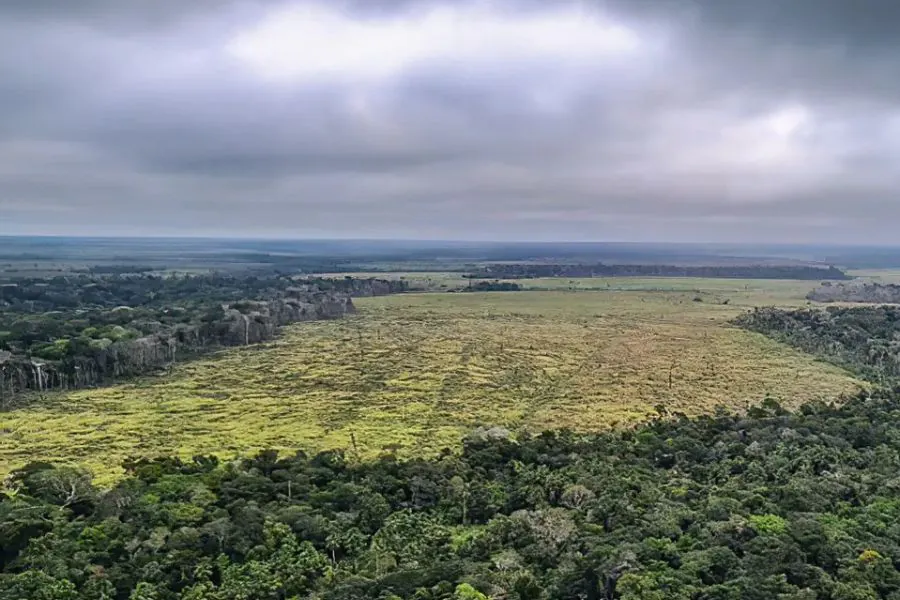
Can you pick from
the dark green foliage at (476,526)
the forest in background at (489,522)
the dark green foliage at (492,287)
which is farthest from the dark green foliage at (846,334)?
the dark green foliage at (492,287)

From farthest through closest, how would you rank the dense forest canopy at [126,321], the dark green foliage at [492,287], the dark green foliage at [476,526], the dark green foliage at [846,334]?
the dark green foliage at [492,287] → the dark green foliage at [846,334] → the dense forest canopy at [126,321] → the dark green foliage at [476,526]

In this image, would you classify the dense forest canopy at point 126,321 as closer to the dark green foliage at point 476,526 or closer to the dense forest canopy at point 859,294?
the dark green foliage at point 476,526

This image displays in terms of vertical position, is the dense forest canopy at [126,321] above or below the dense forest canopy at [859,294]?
below

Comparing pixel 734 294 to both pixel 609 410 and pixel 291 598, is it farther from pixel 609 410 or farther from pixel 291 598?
pixel 291 598

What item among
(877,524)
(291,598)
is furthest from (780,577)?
(291,598)

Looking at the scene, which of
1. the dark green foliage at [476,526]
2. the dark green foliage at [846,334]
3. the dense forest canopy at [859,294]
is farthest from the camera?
the dense forest canopy at [859,294]

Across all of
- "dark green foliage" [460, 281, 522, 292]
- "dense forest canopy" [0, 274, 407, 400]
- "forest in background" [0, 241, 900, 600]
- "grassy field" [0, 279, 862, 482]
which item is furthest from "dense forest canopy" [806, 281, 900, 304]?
"forest in background" [0, 241, 900, 600]

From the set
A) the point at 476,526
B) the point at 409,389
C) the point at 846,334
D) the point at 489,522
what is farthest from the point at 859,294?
the point at 489,522

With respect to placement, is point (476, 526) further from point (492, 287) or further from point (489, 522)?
point (492, 287)
